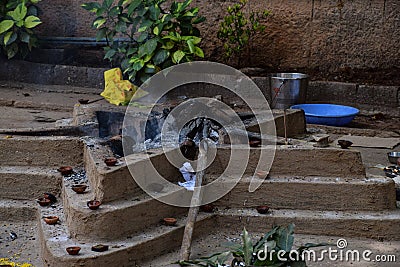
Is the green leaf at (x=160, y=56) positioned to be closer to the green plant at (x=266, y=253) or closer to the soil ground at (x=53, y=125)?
the soil ground at (x=53, y=125)

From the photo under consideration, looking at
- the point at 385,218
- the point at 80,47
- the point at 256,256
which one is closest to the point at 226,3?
the point at 80,47

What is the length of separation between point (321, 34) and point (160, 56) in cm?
203

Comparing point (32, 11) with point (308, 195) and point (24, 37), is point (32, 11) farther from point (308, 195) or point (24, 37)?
point (308, 195)

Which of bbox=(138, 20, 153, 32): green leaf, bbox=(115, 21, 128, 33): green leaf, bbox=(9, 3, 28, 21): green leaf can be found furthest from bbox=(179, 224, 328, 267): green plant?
bbox=(9, 3, 28, 21): green leaf

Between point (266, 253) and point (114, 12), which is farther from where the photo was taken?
point (114, 12)

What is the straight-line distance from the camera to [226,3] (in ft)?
24.4

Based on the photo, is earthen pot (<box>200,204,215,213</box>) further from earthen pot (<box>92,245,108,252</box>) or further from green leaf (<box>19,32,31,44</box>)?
green leaf (<box>19,32,31,44</box>)

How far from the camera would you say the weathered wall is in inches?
279

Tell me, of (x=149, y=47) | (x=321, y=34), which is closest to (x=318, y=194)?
(x=149, y=47)

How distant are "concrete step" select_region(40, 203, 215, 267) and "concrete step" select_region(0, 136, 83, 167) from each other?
51 centimetres

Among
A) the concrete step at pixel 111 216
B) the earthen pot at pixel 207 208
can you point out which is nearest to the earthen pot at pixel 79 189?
the concrete step at pixel 111 216

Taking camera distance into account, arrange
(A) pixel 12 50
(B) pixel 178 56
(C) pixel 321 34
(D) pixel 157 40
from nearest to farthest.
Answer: (B) pixel 178 56
(D) pixel 157 40
(A) pixel 12 50
(C) pixel 321 34

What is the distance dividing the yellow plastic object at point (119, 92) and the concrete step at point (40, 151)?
4.80ft

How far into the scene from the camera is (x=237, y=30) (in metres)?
7.09
